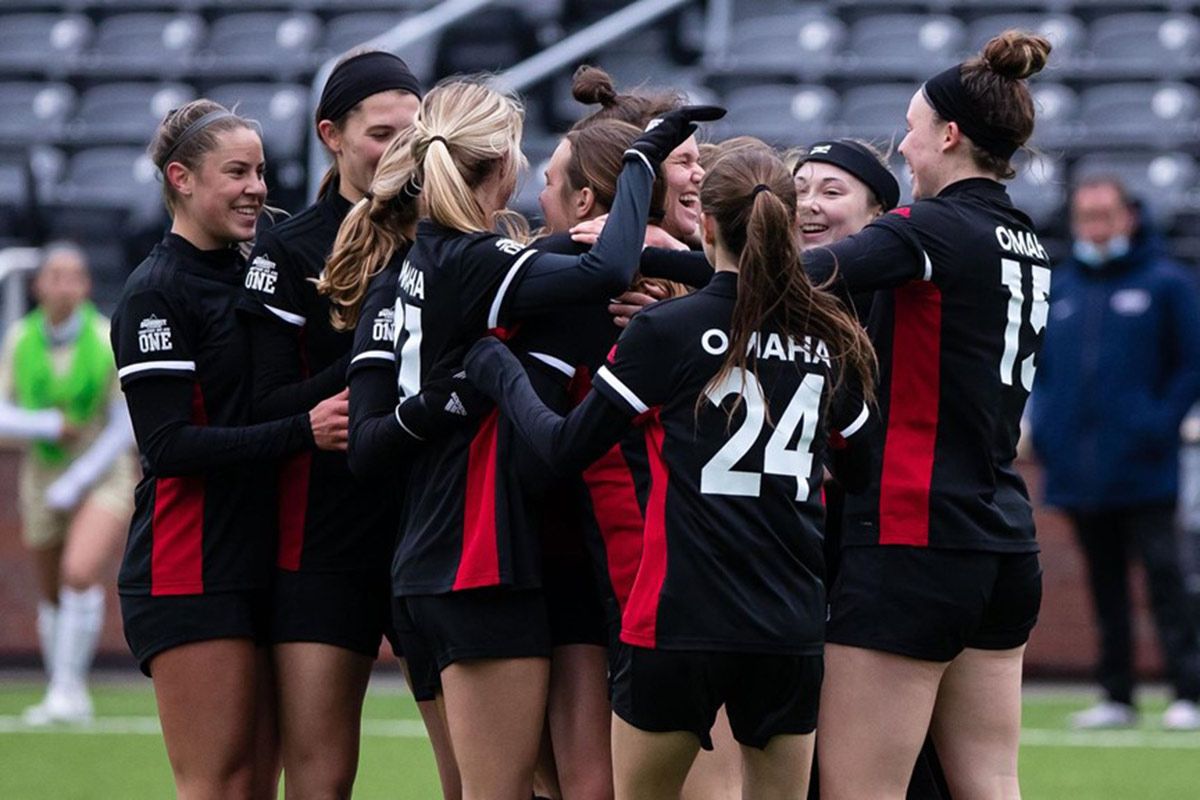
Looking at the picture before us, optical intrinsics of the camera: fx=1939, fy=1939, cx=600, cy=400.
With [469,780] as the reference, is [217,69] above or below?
above

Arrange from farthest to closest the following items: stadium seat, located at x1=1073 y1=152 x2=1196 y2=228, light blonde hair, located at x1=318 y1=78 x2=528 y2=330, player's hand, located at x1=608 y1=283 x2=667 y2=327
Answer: stadium seat, located at x1=1073 y1=152 x2=1196 y2=228 → player's hand, located at x1=608 y1=283 x2=667 y2=327 → light blonde hair, located at x1=318 y1=78 x2=528 y2=330

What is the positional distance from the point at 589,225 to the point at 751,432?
0.64 meters

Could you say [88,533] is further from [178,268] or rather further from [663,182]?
[663,182]

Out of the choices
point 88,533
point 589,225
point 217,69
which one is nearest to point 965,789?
point 589,225

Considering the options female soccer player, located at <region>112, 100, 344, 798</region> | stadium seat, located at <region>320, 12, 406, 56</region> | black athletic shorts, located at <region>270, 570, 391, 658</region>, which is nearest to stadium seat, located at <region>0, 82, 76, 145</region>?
stadium seat, located at <region>320, 12, 406, 56</region>

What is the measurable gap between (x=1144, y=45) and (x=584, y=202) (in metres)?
9.27

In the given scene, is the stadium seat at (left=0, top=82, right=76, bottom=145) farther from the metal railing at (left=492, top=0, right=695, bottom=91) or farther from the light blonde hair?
the light blonde hair

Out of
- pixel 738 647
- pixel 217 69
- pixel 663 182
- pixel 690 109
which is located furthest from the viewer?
pixel 217 69

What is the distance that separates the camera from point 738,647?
11.7ft

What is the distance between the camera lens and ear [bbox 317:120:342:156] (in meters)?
4.42

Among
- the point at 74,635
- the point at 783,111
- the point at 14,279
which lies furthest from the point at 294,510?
the point at 783,111

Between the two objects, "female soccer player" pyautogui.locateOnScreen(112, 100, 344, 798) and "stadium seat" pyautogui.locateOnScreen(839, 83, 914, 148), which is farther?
"stadium seat" pyautogui.locateOnScreen(839, 83, 914, 148)

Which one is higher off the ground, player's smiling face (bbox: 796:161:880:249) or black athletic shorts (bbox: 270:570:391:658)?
player's smiling face (bbox: 796:161:880:249)

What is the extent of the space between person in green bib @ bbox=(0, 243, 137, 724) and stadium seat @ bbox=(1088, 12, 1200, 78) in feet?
22.2
